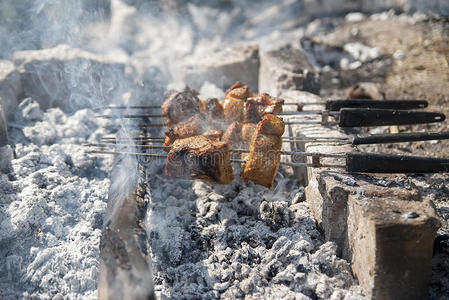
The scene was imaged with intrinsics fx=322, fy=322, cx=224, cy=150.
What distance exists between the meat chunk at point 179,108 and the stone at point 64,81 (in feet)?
5.49

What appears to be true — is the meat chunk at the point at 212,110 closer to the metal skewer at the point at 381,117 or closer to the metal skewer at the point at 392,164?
the metal skewer at the point at 381,117

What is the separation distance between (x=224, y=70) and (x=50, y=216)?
3680mm

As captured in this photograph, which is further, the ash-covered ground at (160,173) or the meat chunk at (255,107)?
the meat chunk at (255,107)

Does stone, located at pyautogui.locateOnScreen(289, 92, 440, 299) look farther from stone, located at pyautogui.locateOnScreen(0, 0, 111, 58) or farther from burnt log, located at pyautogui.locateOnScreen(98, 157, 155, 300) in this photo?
stone, located at pyautogui.locateOnScreen(0, 0, 111, 58)

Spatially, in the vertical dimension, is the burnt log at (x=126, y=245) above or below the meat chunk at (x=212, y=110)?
below

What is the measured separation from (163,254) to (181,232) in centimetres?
26

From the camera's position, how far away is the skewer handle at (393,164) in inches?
97.7

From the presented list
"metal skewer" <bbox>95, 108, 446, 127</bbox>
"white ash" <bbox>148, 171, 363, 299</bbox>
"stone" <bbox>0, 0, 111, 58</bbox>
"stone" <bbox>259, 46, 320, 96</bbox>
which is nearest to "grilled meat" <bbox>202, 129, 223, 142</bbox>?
"white ash" <bbox>148, 171, 363, 299</bbox>

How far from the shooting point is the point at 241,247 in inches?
115

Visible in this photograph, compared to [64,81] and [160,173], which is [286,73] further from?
[64,81]

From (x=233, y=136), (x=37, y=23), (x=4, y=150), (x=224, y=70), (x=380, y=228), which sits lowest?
(x=380, y=228)

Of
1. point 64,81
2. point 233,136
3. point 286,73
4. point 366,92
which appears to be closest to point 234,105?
point 233,136

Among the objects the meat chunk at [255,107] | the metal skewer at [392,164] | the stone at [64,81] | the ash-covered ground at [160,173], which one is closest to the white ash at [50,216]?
the ash-covered ground at [160,173]

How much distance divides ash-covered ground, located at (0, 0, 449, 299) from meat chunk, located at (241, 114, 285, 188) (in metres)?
0.44
